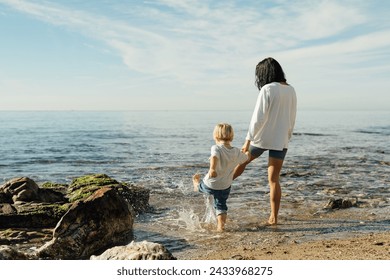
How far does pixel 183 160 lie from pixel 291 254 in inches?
510

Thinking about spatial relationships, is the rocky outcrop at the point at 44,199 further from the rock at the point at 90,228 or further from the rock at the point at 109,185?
the rock at the point at 90,228

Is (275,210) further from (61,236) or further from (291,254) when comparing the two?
(61,236)

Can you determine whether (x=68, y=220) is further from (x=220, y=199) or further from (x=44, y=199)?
(x=44, y=199)

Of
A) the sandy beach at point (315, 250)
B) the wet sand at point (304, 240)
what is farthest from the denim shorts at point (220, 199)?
the sandy beach at point (315, 250)

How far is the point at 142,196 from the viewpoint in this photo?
28.1 ft

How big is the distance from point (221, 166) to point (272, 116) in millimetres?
1142

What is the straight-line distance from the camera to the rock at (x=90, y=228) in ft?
18.9

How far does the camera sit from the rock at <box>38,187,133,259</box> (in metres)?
5.75

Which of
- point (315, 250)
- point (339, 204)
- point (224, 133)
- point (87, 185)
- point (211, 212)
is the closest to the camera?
point (315, 250)

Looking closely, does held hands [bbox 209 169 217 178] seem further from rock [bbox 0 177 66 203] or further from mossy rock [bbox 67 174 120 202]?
rock [bbox 0 177 66 203]

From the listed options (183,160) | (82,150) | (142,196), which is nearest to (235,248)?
(142,196)

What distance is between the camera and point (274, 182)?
22.3 ft

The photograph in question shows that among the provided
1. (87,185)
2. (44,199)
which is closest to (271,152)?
(87,185)

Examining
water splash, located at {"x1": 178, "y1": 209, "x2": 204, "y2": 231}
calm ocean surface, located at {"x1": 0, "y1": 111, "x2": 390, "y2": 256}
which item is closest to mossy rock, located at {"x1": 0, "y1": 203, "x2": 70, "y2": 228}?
calm ocean surface, located at {"x1": 0, "y1": 111, "x2": 390, "y2": 256}
